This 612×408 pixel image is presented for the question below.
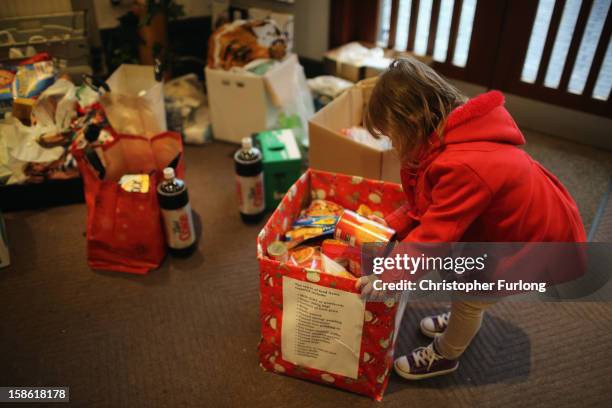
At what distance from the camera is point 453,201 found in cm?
97

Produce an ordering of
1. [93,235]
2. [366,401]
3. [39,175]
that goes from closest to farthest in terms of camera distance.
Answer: [366,401]
[93,235]
[39,175]

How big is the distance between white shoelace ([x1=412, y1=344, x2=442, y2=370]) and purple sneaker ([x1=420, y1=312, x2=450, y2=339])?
10cm

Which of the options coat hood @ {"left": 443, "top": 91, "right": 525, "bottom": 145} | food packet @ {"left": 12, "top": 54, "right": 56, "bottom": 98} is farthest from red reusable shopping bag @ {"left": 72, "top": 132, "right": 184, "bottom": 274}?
coat hood @ {"left": 443, "top": 91, "right": 525, "bottom": 145}

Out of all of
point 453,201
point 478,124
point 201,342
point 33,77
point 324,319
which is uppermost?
point 478,124

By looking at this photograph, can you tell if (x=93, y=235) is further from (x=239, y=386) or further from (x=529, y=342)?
(x=529, y=342)

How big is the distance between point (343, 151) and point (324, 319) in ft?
2.44

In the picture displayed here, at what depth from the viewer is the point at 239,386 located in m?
1.33

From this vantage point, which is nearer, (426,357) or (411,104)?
(411,104)

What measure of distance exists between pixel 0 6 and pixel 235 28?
1050 millimetres

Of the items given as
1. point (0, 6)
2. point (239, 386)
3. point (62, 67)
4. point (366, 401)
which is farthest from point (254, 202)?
point (0, 6)

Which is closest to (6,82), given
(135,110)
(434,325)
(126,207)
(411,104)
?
(135,110)

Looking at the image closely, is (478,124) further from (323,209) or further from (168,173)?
(168,173)

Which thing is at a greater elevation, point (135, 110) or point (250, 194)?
point (135, 110)

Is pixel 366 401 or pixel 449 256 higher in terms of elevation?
pixel 449 256
